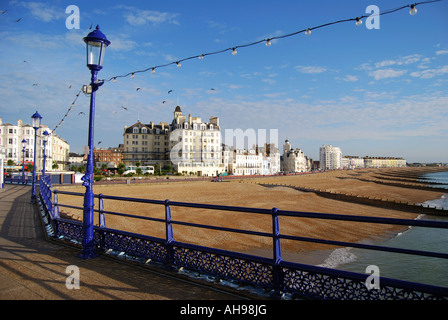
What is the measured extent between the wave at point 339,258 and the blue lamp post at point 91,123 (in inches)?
369

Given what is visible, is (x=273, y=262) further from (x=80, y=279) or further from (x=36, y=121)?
(x=36, y=121)

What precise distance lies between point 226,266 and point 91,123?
4.51 meters

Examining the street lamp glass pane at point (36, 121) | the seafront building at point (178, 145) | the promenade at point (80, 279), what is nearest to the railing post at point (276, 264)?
the promenade at point (80, 279)

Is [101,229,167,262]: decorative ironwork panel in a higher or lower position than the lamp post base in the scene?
higher

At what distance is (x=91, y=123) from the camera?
6.56 meters

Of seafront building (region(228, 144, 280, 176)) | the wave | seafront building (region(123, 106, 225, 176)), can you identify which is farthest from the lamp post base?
seafront building (region(228, 144, 280, 176))

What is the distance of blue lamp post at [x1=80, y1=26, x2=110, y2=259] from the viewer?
6.23 m

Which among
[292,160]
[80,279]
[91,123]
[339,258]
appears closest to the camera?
[80,279]

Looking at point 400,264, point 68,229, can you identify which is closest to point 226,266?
point 68,229

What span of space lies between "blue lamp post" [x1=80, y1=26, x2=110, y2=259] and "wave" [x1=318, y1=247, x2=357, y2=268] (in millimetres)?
9372

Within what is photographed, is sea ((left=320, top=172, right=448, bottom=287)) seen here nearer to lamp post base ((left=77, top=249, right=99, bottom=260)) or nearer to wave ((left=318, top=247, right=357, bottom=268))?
wave ((left=318, top=247, right=357, bottom=268))

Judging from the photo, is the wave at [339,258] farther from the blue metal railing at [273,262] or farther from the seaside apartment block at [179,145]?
the seaside apartment block at [179,145]
